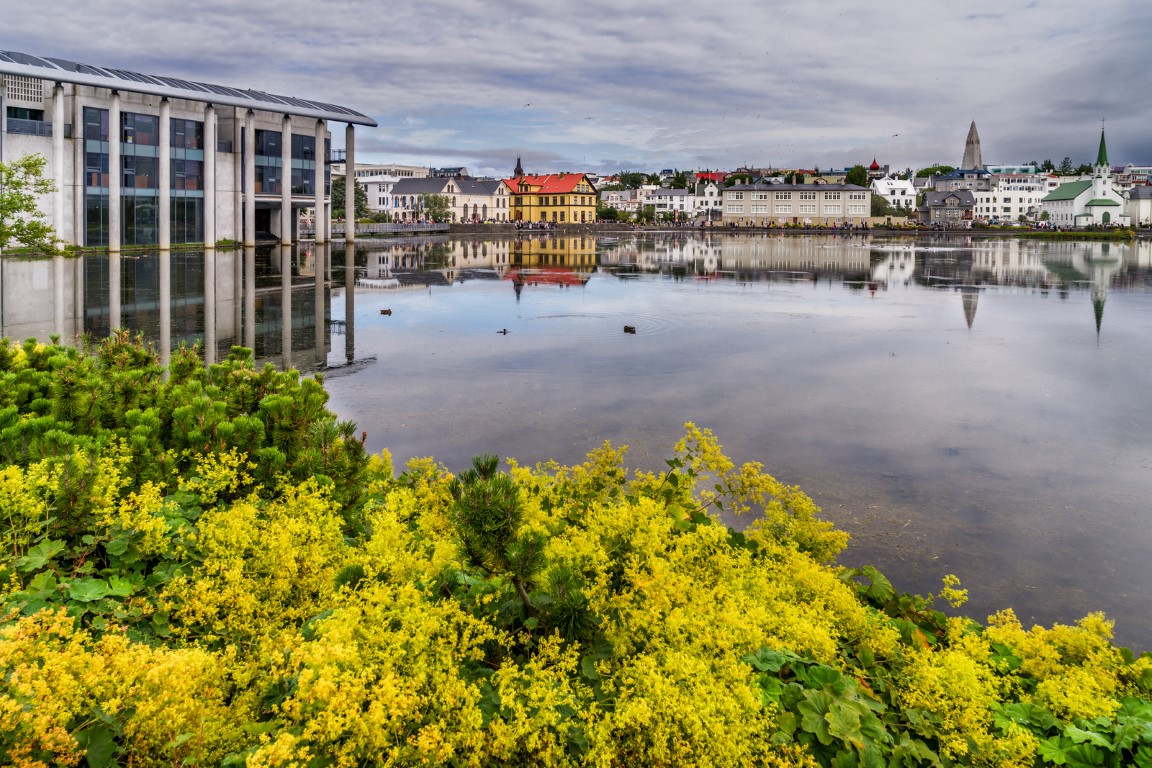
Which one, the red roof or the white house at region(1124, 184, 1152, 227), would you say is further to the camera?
the white house at region(1124, 184, 1152, 227)

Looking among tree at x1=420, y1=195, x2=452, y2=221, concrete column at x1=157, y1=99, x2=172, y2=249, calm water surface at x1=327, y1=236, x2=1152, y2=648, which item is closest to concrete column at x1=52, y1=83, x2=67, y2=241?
concrete column at x1=157, y1=99, x2=172, y2=249

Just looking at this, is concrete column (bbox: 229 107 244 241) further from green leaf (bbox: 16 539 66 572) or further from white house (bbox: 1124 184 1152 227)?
white house (bbox: 1124 184 1152 227)

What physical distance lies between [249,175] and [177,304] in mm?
39738

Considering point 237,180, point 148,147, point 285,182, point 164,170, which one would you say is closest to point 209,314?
point 164,170

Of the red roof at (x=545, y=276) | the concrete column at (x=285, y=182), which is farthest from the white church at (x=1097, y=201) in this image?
the concrete column at (x=285, y=182)

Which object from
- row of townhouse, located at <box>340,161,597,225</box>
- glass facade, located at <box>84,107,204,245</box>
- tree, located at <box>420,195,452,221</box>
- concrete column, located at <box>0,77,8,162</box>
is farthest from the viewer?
row of townhouse, located at <box>340,161,597,225</box>

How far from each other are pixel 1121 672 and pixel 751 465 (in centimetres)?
280

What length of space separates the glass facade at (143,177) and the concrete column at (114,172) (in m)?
0.79

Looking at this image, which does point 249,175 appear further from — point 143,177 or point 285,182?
point 143,177

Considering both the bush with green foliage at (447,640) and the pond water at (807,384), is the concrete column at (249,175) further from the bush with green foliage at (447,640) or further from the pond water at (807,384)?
the bush with green foliage at (447,640)

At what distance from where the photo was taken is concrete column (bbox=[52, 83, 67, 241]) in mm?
48750

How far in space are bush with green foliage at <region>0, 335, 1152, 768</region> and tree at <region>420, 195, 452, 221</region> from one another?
134222 millimetres

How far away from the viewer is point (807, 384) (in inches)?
666

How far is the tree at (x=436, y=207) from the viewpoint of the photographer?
5354 inches
